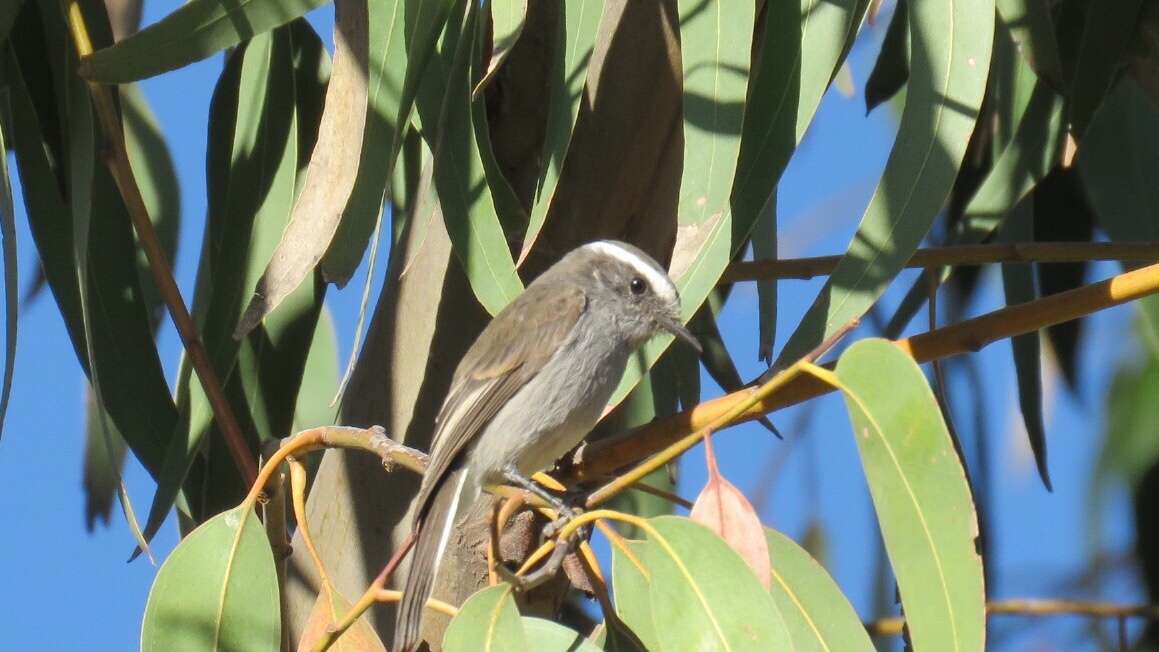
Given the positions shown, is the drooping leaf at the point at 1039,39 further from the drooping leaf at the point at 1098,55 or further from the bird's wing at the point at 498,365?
Result: the bird's wing at the point at 498,365

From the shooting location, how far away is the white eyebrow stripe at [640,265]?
2.68 metres

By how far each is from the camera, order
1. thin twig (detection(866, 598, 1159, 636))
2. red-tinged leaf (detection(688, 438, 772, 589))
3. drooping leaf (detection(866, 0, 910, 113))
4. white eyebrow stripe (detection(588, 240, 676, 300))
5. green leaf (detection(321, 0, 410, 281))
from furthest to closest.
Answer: drooping leaf (detection(866, 0, 910, 113))
thin twig (detection(866, 598, 1159, 636))
white eyebrow stripe (detection(588, 240, 676, 300))
green leaf (detection(321, 0, 410, 281))
red-tinged leaf (detection(688, 438, 772, 589))

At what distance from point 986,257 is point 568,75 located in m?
0.75

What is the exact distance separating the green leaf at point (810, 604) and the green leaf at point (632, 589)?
0.58ft

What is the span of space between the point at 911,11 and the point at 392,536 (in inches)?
48.2

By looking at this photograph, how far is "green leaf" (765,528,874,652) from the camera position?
1946 mm

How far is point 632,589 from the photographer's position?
2.00 m

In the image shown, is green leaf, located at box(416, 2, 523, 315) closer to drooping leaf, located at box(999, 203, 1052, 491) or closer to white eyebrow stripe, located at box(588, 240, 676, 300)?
white eyebrow stripe, located at box(588, 240, 676, 300)

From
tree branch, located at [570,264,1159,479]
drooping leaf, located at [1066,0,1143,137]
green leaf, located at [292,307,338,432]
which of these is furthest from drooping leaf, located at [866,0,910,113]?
tree branch, located at [570,264,1159,479]

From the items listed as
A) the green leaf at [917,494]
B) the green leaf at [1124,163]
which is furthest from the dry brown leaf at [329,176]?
the green leaf at [1124,163]

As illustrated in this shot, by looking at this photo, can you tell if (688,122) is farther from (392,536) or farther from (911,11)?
(392,536)

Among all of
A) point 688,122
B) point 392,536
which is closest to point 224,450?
point 392,536

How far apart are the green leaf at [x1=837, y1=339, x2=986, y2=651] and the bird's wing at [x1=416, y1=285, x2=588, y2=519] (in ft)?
2.64

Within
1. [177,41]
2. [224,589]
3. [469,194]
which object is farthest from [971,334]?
[177,41]
